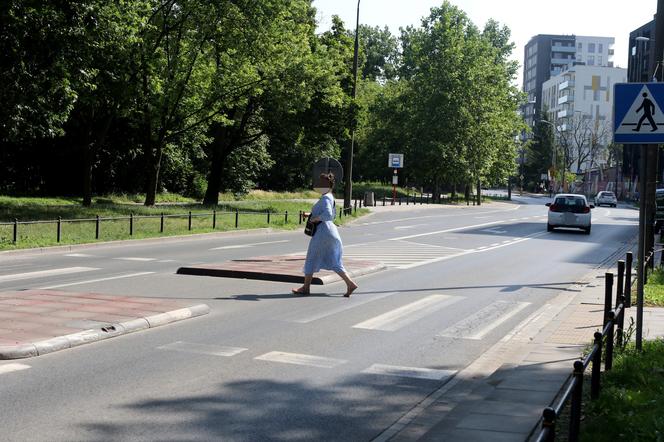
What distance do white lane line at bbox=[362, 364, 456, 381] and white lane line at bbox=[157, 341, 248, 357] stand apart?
1540 millimetres

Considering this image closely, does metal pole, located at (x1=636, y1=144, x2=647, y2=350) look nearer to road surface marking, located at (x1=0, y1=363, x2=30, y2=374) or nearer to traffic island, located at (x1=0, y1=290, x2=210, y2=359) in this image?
traffic island, located at (x1=0, y1=290, x2=210, y2=359)

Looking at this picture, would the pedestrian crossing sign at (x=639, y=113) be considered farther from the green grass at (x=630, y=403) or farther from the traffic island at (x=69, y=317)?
the traffic island at (x=69, y=317)

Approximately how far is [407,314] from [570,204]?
25336 millimetres

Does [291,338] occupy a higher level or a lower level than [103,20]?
lower

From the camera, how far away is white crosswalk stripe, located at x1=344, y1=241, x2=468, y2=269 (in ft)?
66.8

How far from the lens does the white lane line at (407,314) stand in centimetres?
1073

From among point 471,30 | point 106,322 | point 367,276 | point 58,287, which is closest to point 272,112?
point 367,276

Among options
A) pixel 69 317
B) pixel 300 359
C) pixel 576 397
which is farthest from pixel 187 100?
pixel 576 397

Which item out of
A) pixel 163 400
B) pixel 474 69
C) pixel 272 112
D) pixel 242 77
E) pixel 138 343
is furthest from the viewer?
pixel 474 69

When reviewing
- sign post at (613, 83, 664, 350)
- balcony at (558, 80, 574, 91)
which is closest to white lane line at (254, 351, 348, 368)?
sign post at (613, 83, 664, 350)

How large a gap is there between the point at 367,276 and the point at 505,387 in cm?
936

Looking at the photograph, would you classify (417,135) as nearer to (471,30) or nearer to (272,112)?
(471,30)

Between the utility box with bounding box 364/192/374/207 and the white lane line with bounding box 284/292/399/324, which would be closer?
the white lane line with bounding box 284/292/399/324

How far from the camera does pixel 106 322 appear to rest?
950 cm
